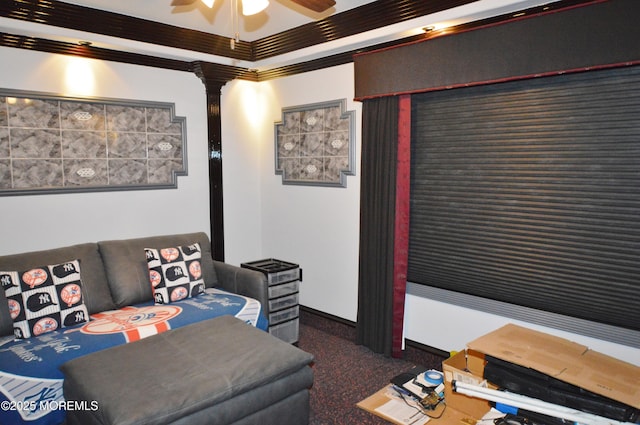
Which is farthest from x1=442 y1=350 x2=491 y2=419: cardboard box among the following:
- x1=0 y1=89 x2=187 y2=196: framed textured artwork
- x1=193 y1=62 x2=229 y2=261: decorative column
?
x1=0 y1=89 x2=187 y2=196: framed textured artwork

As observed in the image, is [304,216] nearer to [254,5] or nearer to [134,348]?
[134,348]

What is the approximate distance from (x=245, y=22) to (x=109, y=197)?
1.84 m

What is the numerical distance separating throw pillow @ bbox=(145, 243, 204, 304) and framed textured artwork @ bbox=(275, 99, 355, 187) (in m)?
1.27

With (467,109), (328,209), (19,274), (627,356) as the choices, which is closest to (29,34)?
(19,274)

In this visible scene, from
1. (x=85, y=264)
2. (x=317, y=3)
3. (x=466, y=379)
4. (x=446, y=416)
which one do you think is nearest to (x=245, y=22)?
(x=317, y=3)

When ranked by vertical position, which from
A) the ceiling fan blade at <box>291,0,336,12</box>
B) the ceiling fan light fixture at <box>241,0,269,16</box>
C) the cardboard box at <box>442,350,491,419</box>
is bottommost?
the cardboard box at <box>442,350,491,419</box>

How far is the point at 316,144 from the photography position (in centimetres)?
400

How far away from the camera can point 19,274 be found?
9.13 ft

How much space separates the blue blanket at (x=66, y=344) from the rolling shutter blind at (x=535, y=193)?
157 cm

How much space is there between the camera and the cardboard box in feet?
7.51

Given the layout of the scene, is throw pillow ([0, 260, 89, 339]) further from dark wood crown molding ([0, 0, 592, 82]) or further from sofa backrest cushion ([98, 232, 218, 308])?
dark wood crown molding ([0, 0, 592, 82])

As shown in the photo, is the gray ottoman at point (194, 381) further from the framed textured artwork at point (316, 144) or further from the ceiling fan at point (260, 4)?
the ceiling fan at point (260, 4)

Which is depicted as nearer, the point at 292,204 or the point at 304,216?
the point at 304,216

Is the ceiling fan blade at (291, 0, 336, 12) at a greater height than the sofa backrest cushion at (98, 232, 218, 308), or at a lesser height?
greater
